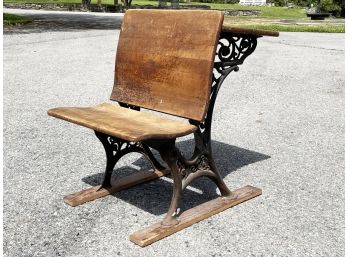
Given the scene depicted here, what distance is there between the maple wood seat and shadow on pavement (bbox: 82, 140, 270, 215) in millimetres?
128

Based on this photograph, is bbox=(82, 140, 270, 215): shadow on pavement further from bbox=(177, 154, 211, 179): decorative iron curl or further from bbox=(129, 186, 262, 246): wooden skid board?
bbox=(177, 154, 211, 179): decorative iron curl

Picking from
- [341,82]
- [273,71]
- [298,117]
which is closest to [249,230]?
[298,117]

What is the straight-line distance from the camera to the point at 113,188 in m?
3.84

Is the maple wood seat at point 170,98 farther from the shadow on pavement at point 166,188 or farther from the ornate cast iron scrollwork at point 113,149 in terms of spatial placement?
the shadow on pavement at point 166,188

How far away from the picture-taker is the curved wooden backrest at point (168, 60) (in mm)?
3277

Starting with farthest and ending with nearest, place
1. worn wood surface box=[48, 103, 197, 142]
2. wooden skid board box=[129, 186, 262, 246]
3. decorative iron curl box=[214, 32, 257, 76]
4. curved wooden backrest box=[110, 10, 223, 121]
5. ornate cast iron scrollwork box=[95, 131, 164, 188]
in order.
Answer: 1. ornate cast iron scrollwork box=[95, 131, 164, 188]
2. decorative iron curl box=[214, 32, 257, 76]
3. curved wooden backrest box=[110, 10, 223, 121]
4. wooden skid board box=[129, 186, 262, 246]
5. worn wood surface box=[48, 103, 197, 142]

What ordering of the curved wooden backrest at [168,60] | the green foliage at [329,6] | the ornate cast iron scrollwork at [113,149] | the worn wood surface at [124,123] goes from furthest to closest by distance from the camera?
the green foliage at [329,6] < the ornate cast iron scrollwork at [113,149] < the curved wooden backrest at [168,60] < the worn wood surface at [124,123]

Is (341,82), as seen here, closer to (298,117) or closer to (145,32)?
(298,117)

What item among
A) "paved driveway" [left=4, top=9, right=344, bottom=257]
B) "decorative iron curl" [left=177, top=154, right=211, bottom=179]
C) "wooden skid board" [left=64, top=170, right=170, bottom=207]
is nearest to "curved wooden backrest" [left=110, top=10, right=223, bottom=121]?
"decorative iron curl" [left=177, top=154, right=211, bottom=179]

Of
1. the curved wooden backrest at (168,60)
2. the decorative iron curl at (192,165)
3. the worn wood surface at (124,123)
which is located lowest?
the decorative iron curl at (192,165)

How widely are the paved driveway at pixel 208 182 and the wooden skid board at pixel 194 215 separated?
0.04m

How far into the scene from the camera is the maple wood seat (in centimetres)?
317

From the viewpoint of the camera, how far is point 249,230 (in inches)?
128

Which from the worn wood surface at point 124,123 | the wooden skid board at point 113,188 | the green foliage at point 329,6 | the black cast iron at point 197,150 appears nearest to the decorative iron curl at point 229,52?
the black cast iron at point 197,150
